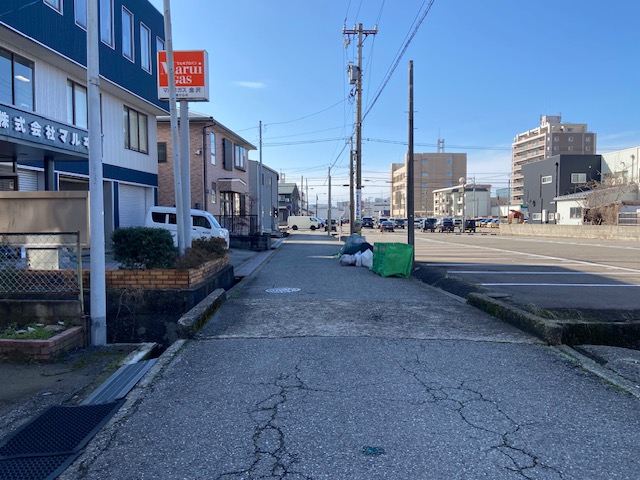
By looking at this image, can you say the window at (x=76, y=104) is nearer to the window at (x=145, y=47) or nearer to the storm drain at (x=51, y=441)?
the window at (x=145, y=47)

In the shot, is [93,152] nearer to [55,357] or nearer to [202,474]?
[55,357]

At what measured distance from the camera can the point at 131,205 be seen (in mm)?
19312

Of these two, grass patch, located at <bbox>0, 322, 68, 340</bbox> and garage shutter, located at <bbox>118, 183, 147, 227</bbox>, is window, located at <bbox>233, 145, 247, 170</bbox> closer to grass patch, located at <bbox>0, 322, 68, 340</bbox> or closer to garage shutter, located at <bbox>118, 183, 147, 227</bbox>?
garage shutter, located at <bbox>118, 183, 147, 227</bbox>

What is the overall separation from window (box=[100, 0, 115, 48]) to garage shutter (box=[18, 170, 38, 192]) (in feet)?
16.2

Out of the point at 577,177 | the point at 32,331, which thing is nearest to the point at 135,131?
the point at 32,331

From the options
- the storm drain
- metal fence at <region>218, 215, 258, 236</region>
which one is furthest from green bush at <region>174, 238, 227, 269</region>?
metal fence at <region>218, 215, 258, 236</region>

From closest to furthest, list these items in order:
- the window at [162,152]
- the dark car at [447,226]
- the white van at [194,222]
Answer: the white van at [194,222] → the window at [162,152] → the dark car at [447,226]

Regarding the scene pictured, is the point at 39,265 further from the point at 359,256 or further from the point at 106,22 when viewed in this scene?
the point at 106,22

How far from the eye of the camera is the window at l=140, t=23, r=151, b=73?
17.9 metres

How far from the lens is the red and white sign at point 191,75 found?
11.2 m

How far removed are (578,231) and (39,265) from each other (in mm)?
39016

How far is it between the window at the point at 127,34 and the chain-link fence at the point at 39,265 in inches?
446

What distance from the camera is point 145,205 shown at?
20641mm

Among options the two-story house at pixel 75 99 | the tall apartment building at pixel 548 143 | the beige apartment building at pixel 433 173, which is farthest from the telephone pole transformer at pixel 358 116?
the beige apartment building at pixel 433 173
